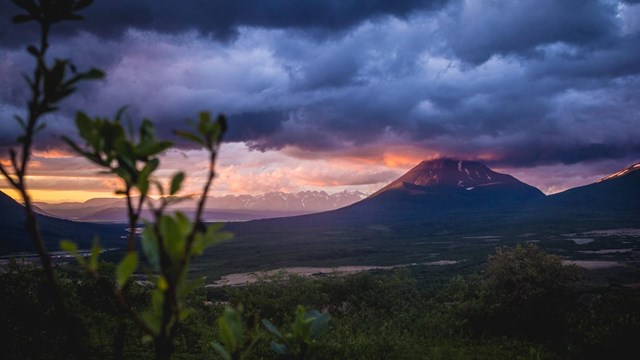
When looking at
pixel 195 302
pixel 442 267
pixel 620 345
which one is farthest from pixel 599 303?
pixel 442 267

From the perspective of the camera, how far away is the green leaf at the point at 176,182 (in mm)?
1377

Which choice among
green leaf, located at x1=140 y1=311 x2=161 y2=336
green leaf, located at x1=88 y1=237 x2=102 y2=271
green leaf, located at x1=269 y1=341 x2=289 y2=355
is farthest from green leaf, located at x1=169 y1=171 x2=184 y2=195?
green leaf, located at x1=269 y1=341 x2=289 y2=355

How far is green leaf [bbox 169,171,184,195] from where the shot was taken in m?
1.38

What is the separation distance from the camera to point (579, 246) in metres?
121

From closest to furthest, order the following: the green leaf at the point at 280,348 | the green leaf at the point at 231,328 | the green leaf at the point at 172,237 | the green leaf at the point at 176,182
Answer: the green leaf at the point at 172,237
the green leaf at the point at 176,182
the green leaf at the point at 231,328
the green leaf at the point at 280,348

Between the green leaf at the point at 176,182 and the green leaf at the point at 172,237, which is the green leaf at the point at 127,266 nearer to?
the green leaf at the point at 172,237

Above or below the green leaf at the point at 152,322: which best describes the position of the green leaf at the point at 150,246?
above

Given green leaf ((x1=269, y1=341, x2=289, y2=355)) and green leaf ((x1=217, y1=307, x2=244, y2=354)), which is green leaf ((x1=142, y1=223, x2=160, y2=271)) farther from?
green leaf ((x1=269, y1=341, x2=289, y2=355))

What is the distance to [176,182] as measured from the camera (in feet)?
4.58

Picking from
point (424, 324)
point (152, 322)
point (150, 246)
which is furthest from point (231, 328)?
point (424, 324)

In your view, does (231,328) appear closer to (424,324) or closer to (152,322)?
(152,322)

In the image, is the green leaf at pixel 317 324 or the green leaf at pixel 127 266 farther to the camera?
the green leaf at pixel 317 324

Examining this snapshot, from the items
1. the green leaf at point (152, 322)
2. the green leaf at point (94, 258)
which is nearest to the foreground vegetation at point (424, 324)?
the green leaf at point (152, 322)

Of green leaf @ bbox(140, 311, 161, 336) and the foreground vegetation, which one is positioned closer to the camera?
green leaf @ bbox(140, 311, 161, 336)
